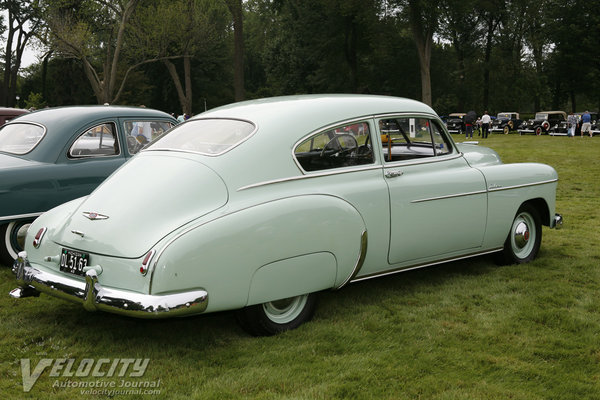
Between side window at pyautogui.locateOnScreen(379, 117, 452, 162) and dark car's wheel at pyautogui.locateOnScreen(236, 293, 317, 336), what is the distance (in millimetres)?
1516

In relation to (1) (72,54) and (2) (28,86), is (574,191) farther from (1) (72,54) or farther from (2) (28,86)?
(2) (28,86)

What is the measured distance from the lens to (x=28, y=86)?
63188mm

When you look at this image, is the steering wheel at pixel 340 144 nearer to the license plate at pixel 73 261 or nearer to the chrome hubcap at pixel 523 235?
the license plate at pixel 73 261

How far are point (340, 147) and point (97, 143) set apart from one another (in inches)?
123

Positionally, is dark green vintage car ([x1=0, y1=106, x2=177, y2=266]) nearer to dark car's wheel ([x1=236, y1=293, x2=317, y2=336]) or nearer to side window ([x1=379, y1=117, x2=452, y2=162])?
dark car's wheel ([x1=236, y1=293, x2=317, y2=336])

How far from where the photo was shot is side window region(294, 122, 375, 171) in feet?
14.7

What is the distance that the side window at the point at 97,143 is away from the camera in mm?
6371

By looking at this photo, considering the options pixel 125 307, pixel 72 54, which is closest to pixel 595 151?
pixel 125 307

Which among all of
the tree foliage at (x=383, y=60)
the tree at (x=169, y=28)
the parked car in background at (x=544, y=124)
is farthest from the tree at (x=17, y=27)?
the parked car in background at (x=544, y=124)

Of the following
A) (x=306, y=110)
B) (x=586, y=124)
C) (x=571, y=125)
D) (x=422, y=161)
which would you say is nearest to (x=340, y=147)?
(x=306, y=110)

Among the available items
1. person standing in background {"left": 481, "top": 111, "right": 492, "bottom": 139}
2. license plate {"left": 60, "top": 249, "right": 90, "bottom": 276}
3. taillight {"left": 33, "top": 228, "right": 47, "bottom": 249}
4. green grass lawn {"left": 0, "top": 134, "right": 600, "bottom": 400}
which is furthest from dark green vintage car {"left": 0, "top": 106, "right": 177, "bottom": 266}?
person standing in background {"left": 481, "top": 111, "right": 492, "bottom": 139}

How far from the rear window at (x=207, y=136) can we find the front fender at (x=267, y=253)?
586 millimetres

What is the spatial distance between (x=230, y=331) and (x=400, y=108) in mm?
2345

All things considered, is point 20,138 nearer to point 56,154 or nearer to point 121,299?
point 56,154
